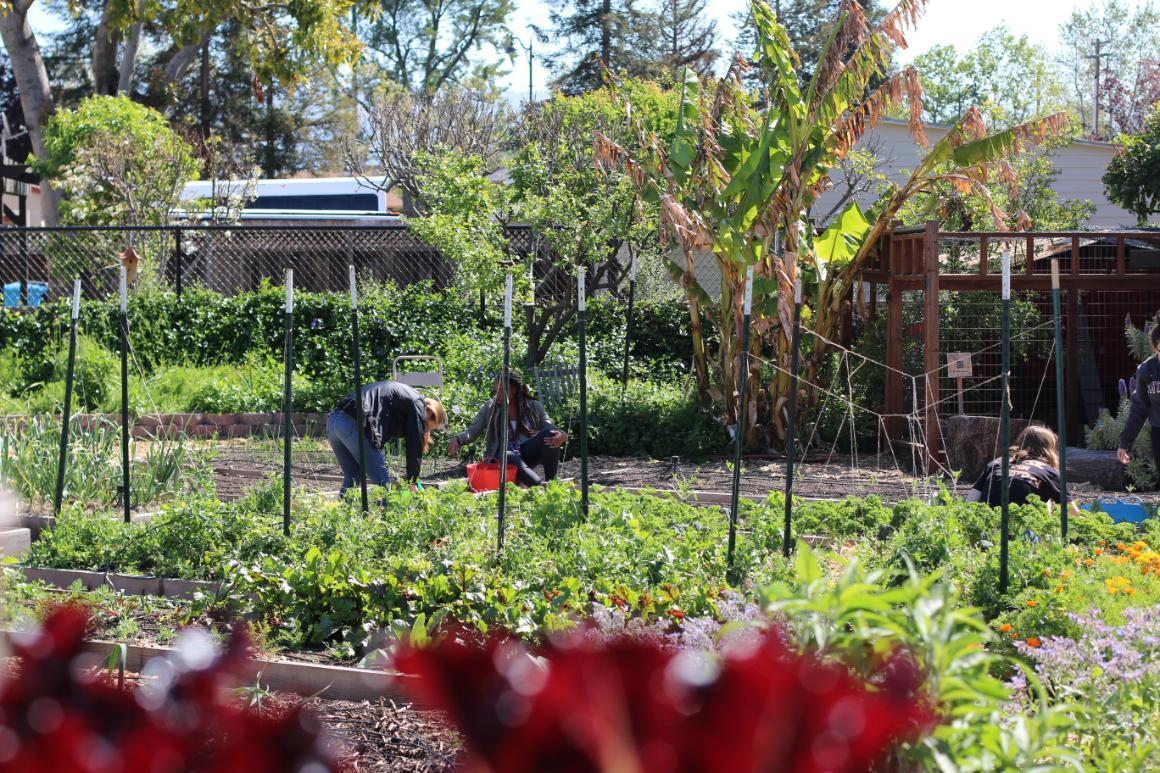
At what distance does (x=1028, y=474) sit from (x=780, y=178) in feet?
17.1

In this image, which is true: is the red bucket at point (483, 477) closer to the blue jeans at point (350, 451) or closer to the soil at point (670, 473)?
the blue jeans at point (350, 451)

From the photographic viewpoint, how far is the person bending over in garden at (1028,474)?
7434 millimetres

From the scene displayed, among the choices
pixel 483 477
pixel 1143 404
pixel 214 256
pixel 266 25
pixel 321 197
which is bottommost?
pixel 483 477

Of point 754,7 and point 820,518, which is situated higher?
point 754,7

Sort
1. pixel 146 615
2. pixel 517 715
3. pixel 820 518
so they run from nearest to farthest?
1. pixel 517 715
2. pixel 146 615
3. pixel 820 518

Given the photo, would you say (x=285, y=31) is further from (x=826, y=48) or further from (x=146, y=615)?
(x=146, y=615)

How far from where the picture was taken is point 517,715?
3.01ft

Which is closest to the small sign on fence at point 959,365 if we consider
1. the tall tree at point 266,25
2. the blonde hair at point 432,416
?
the blonde hair at point 432,416

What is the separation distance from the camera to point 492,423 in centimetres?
941

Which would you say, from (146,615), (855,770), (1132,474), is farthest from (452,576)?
(1132,474)

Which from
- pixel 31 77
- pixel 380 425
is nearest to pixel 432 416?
pixel 380 425

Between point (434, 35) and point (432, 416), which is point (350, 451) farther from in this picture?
point (434, 35)

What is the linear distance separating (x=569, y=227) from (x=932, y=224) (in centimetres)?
512

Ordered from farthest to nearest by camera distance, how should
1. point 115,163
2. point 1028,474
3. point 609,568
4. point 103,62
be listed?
point 103,62 < point 115,163 < point 1028,474 < point 609,568
